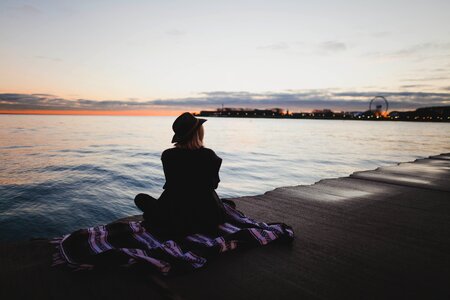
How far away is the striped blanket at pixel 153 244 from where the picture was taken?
3.37 metres

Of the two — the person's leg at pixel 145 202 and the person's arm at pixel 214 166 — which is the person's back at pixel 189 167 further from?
the person's leg at pixel 145 202

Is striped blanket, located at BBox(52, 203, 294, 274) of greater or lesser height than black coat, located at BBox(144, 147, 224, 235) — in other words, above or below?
below

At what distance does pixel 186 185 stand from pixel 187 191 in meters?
0.09

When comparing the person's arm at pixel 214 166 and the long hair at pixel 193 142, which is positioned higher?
the long hair at pixel 193 142

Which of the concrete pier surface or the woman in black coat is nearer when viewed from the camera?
the concrete pier surface

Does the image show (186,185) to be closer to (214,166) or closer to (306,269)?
(214,166)

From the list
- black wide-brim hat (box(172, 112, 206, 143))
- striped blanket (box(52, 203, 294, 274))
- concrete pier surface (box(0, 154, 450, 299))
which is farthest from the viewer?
black wide-brim hat (box(172, 112, 206, 143))

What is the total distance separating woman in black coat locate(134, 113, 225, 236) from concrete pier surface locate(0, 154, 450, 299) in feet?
2.29

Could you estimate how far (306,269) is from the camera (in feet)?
11.6

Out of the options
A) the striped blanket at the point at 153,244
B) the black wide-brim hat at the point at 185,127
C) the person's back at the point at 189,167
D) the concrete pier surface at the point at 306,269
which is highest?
the black wide-brim hat at the point at 185,127

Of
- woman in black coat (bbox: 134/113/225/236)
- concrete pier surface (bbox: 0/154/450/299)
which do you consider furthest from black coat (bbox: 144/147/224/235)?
concrete pier surface (bbox: 0/154/450/299)

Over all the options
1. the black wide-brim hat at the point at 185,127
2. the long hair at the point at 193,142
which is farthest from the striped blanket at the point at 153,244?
the black wide-brim hat at the point at 185,127

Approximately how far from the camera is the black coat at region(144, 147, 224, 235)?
3.91 meters

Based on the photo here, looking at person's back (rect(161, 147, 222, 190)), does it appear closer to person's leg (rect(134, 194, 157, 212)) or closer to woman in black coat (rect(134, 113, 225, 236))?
woman in black coat (rect(134, 113, 225, 236))
